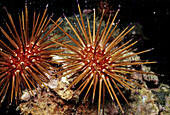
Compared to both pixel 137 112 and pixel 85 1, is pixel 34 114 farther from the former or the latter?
pixel 85 1

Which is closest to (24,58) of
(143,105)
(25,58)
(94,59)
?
(25,58)

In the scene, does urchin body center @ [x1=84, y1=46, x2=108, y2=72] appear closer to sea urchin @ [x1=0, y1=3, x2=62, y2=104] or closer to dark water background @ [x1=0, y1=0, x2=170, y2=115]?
sea urchin @ [x1=0, y1=3, x2=62, y2=104]

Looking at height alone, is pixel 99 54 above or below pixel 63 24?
below

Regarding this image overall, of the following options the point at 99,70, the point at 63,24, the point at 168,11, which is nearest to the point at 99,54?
the point at 99,70

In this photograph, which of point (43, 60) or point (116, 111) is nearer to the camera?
point (43, 60)

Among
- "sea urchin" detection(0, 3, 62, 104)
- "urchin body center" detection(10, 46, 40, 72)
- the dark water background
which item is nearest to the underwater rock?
the dark water background

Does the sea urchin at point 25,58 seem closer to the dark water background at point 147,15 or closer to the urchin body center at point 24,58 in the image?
the urchin body center at point 24,58

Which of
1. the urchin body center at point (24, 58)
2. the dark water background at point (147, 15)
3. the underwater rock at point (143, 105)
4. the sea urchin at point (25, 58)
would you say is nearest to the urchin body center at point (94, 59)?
the sea urchin at point (25, 58)

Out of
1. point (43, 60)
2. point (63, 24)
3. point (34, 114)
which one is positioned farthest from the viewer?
point (63, 24)

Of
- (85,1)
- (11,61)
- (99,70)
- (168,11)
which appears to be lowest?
(99,70)
